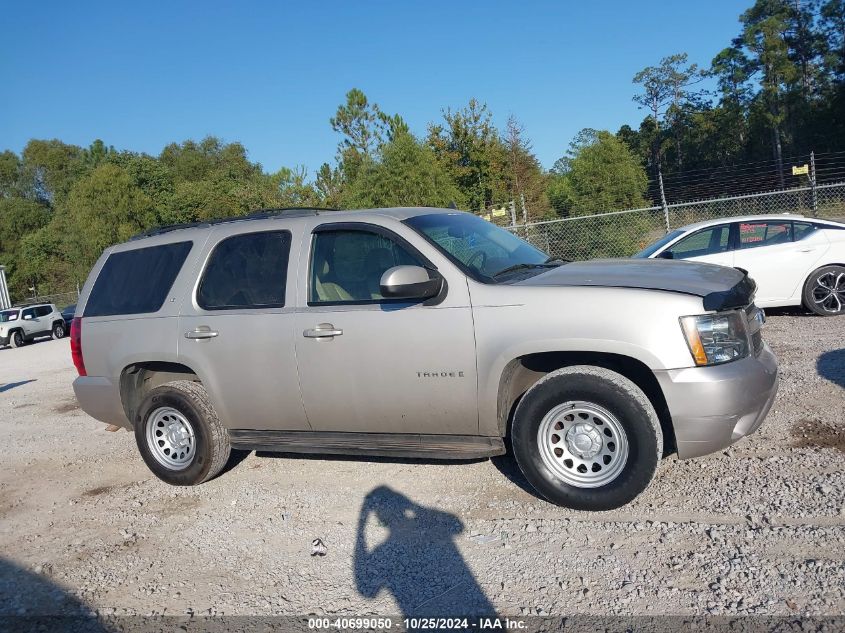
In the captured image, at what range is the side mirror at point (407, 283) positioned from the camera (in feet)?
13.1

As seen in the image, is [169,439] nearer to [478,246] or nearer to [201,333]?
[201,333]

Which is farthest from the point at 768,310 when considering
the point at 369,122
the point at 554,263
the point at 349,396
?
the point at 369,122

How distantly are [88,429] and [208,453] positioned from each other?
3.40 metres

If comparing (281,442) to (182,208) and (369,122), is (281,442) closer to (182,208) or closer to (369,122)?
(369,122)

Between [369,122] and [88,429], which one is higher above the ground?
[369,122]

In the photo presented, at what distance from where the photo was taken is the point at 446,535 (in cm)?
390

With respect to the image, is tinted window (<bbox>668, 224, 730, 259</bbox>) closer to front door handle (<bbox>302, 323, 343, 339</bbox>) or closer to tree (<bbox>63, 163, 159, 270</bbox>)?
Result: front door handle (<bbox>302, 323, 343, 339</bbox>)

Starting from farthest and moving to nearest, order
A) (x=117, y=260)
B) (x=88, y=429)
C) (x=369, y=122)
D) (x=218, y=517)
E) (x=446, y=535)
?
1. (x=369, y=122)
2. (x=88, y=429)
3. (x=117, y=260)
4. (x=218, y=517)
5. (x=446, y=535)

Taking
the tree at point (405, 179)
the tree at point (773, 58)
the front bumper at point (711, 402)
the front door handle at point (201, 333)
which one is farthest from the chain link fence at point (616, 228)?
the tree at point (773, 58)

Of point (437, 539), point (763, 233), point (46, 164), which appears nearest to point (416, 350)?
point (437, 539)

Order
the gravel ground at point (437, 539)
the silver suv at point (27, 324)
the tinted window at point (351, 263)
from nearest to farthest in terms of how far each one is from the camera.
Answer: the gravel ground at point (437, 539) → the tinted window at point (351, 263) → the silver suv at point (27, 324)

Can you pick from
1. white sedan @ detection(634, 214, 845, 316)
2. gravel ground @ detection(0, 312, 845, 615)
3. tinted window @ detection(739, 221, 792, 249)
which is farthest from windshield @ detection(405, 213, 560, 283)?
tinted window @ detection(739, 221, 792, 249)

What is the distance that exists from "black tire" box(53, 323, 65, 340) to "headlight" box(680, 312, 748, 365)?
95.7 feet

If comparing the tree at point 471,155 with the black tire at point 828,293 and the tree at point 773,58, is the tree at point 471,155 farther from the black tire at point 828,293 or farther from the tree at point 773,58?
the tree at point 773,58
